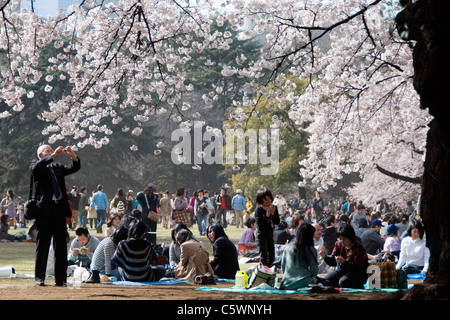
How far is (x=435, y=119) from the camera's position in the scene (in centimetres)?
694

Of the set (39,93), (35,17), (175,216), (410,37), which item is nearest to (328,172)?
(175,216)

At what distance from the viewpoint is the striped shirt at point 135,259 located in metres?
10.3

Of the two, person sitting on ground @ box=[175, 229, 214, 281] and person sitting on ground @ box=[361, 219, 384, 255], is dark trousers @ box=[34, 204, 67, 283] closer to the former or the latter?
person sitting on ground @ box=[175, 229, 214, 281]

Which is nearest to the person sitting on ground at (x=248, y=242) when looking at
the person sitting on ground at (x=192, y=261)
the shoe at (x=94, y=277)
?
the person sitting on ground at (x=192, y=261)

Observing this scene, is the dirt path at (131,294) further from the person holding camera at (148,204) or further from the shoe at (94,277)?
the person holding camera at (148,204)

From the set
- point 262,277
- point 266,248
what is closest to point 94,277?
point 262,277

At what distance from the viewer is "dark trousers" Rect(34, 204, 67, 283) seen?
9258mm

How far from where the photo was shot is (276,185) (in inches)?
1804

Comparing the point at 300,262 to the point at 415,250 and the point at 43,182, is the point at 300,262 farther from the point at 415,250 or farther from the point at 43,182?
the point at 415,250

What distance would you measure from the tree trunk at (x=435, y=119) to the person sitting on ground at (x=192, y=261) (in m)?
4.58

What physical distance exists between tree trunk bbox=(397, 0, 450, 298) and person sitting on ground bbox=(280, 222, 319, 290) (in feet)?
7.31
